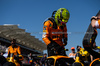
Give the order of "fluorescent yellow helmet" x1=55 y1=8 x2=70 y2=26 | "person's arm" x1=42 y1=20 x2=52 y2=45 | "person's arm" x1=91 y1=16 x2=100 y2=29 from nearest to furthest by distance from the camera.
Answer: "person's arm" x1=91 y1=16 x2=100 y2=29 < "person's arm" x1=42 y1=20 x2=52 y2=45 < "fluorescent yellow helmet" x1=55 y1=8 x2=70 y2=26

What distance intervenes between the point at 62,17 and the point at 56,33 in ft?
1.83

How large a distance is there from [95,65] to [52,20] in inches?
98.3

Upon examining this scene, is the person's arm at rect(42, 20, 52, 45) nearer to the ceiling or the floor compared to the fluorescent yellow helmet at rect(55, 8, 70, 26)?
nearer to the floor

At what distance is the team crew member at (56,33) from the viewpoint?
4883 mm

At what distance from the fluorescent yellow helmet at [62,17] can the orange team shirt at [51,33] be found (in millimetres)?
206

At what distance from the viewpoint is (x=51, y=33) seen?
4930 mm

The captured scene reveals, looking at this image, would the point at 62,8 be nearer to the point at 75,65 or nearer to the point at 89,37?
the point at 75,65

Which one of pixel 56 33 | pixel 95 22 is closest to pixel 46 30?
pixel 56 33

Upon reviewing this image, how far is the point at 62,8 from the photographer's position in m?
5.16

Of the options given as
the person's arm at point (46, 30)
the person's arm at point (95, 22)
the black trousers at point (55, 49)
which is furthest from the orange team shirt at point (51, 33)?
the person's arm at point (95, 22)

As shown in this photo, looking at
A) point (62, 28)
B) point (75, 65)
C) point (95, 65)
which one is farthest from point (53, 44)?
point (95, 65)

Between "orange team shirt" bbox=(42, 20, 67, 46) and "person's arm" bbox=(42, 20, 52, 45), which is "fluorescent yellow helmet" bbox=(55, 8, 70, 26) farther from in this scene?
"person's arm" bbox=(42, 20, 52, 45)

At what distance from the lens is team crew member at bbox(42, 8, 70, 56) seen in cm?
488

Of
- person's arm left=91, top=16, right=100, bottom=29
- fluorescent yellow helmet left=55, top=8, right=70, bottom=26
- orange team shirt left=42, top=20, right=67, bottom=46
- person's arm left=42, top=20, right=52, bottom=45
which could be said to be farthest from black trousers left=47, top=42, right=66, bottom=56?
person's arm left=91, top=16, right=100, bottom=29
